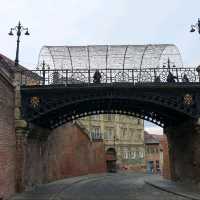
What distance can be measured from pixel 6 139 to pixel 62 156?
2118 centimetres

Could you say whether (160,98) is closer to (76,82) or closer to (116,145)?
(76,82)

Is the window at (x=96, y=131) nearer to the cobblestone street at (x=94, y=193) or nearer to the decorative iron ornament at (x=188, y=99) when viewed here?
the cobblestone street at (x=94, y=193)

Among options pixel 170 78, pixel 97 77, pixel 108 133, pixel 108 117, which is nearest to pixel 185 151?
pixel 170 78

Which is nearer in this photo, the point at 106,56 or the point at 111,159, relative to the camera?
the point at 106,56

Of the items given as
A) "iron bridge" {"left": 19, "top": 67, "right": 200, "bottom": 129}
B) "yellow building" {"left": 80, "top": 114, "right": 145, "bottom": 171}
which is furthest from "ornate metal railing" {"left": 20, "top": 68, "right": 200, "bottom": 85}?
"yellow building" {"left": 80, "top": 114, "right": 145, "bottom": 171}

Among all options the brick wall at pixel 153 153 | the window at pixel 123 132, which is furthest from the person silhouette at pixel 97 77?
the brick wall at pixel 153 153

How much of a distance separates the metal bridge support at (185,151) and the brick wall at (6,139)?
11.7 metres

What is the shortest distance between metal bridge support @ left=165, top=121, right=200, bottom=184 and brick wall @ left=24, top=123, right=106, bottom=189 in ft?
36.8

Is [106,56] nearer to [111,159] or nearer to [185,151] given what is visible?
[185,151]

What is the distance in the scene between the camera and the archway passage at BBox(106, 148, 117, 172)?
245 ft

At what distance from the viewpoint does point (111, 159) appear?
7644 cm

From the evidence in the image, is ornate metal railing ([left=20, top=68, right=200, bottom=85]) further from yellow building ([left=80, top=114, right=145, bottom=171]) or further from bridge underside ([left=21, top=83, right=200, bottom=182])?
yellow building ([left=80, top=114, right=145, bottom=171])

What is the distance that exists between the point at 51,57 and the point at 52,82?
10.7 feet

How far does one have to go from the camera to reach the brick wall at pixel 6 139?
21.3 metres
